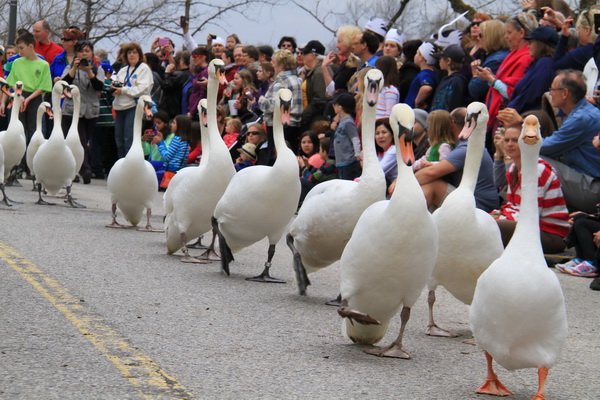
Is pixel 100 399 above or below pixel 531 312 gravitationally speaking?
below

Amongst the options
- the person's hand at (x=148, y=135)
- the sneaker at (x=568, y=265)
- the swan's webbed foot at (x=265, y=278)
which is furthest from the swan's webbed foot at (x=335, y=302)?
the person's hand at (x=148, y=135)

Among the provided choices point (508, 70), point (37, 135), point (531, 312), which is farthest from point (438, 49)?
point (531, 312)

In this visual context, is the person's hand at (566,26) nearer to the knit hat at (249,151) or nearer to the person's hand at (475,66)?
the person's hand at (475,66)

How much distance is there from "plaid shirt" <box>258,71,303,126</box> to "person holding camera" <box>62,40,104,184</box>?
4756 millimetres

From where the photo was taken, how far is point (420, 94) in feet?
43.4

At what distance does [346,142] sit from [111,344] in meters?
7.75

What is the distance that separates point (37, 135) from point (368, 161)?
31.7 feet

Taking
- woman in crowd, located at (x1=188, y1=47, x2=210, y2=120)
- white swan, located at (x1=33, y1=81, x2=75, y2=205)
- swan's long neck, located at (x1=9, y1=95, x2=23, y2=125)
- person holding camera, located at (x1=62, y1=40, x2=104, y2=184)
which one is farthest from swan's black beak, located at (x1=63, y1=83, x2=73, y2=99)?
white swan, located at (x1=33, y1=81, x2=75, y2=205)

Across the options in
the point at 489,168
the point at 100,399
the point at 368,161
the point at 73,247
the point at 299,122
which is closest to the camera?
the point at 100,399

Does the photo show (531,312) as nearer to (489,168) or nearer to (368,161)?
(368,161)

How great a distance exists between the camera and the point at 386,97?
509 inches

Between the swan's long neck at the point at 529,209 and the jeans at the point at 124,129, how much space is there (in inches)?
548

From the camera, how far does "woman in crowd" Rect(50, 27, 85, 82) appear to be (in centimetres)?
1877

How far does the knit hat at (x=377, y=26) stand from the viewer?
1460 centimetres
